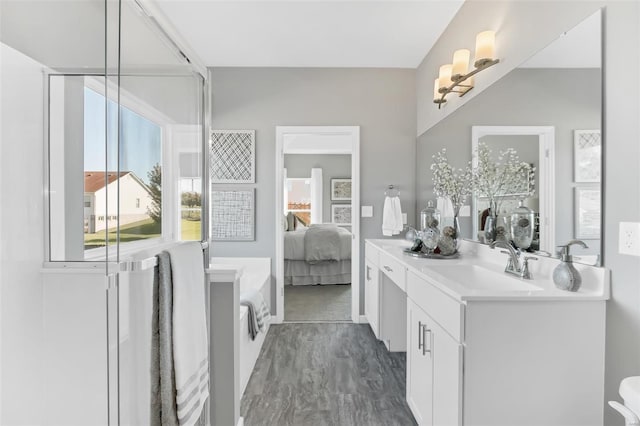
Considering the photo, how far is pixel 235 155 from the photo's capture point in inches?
138


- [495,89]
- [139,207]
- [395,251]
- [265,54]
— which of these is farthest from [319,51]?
[139,207]

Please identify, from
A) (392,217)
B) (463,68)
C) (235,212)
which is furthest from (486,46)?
(235,212)

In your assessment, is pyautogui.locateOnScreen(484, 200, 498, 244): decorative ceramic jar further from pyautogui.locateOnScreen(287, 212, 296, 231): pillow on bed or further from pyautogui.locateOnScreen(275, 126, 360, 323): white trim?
pyautogui.locateOnScreen(287, 212, 296, 231): pillow on bed

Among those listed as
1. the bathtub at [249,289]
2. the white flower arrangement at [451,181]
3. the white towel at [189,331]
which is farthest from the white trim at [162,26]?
the white flower arrangement at [451,181]

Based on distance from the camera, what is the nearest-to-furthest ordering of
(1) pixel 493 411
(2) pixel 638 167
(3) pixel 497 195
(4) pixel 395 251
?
(2) pixel 638 167 < (1) pixel 493 411 < (3) pixel 497 195 < (4) pixel 395 251

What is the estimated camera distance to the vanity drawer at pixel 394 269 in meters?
2.11

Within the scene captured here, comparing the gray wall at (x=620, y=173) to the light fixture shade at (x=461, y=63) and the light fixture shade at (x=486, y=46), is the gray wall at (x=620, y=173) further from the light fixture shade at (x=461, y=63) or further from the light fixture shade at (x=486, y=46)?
the light fixture shade at (x=461, y=63)

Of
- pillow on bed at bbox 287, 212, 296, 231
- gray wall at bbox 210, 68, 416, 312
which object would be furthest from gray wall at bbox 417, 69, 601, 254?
pillow on bed at bbox 287, 212, 296, 231

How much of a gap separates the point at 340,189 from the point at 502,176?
612 cm

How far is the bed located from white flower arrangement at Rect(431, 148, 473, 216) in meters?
2.21

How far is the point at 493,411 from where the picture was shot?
1241 millimetres

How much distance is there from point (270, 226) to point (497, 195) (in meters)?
2.22

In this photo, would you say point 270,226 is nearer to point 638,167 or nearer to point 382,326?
point 382,326

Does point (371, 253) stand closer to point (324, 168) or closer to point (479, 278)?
point (479, 278)
